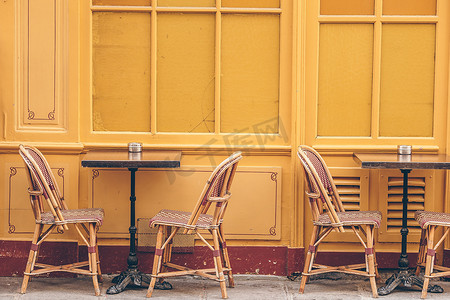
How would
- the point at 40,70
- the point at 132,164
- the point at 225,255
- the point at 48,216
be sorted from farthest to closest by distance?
the point at 40,70 → the point at 225,255 → the point at 48,216 → the point at 132,164

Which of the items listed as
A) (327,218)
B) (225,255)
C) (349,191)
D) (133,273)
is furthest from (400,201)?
(133,273)

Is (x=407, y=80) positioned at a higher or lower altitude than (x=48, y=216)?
higher

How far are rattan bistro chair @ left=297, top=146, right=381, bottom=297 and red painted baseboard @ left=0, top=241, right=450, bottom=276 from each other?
21cm

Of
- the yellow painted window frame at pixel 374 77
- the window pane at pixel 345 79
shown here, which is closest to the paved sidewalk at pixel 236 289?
the yellow painted window frame at pixel 374 77

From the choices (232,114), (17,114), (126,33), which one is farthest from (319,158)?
(17,114)

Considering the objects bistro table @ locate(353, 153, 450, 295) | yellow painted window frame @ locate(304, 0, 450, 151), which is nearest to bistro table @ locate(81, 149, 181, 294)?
yellow painted window frame @ locate(304, 0, 450, 151)

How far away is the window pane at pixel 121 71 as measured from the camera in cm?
583

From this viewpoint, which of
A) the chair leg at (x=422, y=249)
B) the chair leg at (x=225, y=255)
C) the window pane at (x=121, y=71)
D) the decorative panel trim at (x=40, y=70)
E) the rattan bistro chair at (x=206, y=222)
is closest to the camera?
the rattan bistro chair at (x=206, y=222)

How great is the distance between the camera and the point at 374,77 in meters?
5.81

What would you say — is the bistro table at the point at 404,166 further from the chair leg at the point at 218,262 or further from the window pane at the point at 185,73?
the window pane at the point at 185,73

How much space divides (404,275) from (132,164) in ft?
7.02

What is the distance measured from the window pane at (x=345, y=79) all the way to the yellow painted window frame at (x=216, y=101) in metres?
0.27

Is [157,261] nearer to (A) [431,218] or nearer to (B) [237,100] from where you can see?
(B) [237,100]

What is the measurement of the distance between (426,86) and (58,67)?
9.32ft
